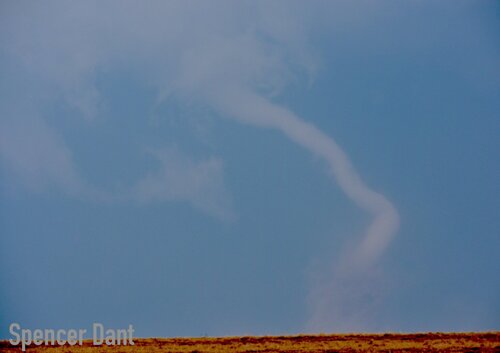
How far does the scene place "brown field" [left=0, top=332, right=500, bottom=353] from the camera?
2503cm

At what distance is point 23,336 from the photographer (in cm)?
2494

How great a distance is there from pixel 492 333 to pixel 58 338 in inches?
748

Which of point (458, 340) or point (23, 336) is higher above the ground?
point (23, 336)

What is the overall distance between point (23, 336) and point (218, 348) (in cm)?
827

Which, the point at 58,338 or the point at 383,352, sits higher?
the point at 58,338

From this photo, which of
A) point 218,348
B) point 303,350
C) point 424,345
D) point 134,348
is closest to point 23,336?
point 134,348

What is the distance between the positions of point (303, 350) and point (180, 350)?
526cm

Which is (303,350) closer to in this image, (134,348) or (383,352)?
(383,352)

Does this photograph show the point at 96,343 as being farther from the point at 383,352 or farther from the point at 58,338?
the point at 383,352

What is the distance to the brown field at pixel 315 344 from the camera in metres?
25.0

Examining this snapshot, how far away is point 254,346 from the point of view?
25.6 metres

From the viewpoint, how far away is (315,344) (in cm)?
2577

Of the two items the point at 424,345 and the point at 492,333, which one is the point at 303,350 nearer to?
the point at 424,345

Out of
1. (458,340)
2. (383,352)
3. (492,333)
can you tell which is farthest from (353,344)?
(492,333)
